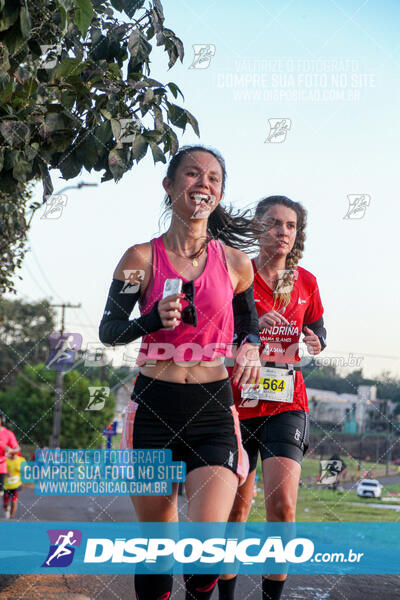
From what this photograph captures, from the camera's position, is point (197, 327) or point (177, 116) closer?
point (197, 327)

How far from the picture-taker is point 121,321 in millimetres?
3082

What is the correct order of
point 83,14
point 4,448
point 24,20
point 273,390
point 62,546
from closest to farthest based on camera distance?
1. point 24,20
2. point 83,14
3. point 273,390
4. point 62,546
5. point 4,448

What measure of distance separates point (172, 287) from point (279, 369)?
1.38 metres

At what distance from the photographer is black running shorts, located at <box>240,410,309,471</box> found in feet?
13.0

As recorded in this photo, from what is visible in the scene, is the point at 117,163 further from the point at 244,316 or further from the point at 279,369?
the point at 279,369

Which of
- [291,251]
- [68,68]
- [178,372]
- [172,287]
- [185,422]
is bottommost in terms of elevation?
[185,422]

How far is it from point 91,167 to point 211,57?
5.03 feet

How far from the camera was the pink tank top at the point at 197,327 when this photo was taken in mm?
3145

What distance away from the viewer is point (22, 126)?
3.29 m

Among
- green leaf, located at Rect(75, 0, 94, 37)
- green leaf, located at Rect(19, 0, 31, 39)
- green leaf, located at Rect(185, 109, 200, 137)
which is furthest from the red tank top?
green leaf, located at Rect(19, 0, 31, 39)

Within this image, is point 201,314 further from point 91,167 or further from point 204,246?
point 91,167

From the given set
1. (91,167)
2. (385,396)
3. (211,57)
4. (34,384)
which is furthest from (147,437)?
(34,384)

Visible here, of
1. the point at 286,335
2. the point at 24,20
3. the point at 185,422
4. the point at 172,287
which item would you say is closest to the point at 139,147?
the point at 172,287

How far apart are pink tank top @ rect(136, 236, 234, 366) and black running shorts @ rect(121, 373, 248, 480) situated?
113 mm
